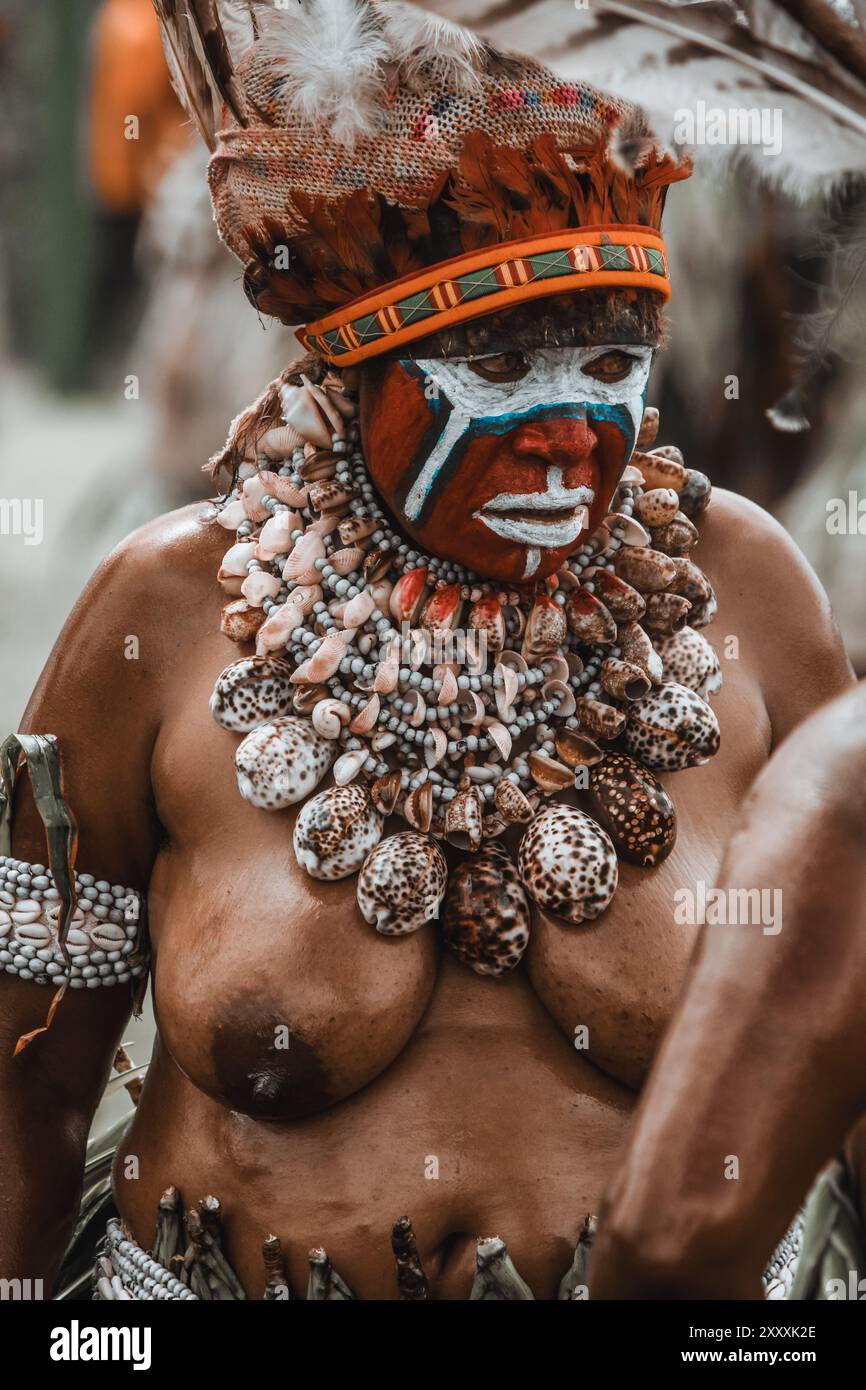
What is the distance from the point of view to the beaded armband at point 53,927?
5.69 ft

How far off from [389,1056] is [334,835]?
0.25 m

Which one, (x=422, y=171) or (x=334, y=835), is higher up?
(x=422, y=171)

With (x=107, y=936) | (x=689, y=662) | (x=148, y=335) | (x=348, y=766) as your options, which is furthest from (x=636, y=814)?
(x=148, y=335)

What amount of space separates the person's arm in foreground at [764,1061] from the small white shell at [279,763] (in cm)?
80

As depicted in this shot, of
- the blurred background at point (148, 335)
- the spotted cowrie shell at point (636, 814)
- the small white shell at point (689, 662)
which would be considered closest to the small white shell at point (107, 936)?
the spotted cowrie shell at point (636, 814)

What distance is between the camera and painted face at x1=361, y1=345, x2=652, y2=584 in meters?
1.54

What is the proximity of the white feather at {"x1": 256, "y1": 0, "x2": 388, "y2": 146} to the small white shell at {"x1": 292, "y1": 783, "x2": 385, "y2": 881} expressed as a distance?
70cm

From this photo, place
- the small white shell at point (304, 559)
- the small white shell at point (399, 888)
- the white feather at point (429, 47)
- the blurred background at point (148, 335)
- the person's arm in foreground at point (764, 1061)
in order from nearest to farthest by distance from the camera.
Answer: the person's arm in foreground at point (764, 1061), the white feather at point (429, 47), the small white shell at point (399, 888), the small white shell at point (304, 559), the blurred background at point (148, 335)

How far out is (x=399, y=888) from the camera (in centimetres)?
156

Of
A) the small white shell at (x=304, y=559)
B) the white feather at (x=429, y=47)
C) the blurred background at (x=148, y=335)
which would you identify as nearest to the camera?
the white feather at (x=429, y=47)

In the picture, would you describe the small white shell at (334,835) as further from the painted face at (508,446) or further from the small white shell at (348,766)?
the painted face at (508,446)

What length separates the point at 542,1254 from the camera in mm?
1564

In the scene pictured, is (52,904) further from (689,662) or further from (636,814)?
(689,662)
